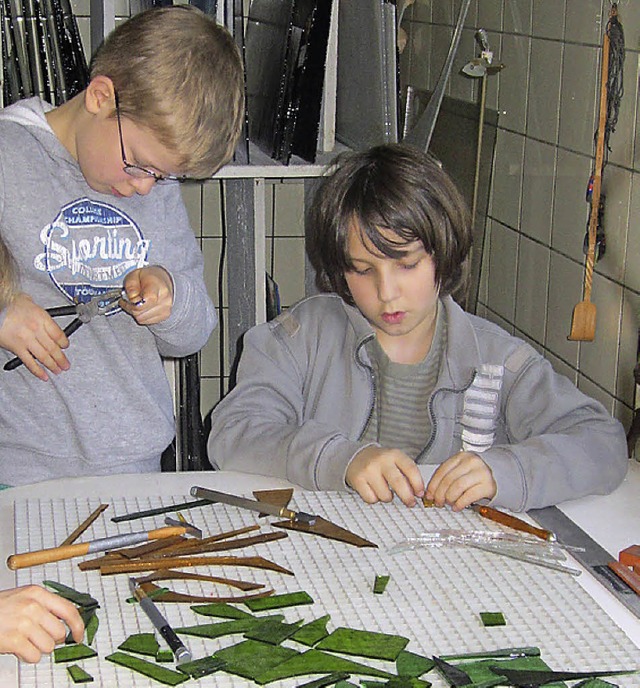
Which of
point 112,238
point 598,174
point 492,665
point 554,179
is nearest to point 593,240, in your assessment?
point 598,174

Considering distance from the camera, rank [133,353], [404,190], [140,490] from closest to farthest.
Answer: [140,490], [404,190], [133,353]

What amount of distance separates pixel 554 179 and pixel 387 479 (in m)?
0.85

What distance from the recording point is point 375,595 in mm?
936

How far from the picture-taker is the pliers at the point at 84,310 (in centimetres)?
140

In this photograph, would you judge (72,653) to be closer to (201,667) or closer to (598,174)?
(201,667)

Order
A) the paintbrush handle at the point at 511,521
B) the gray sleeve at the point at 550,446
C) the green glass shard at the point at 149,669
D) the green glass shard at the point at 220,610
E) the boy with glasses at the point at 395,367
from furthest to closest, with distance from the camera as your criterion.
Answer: the boy with glasses at the point at 395,367, the gray sleeve at the point at 550,446, the paintbrush handle at the point at 511,521, the green glass shard at the point at 220,610, the green glass shard at the point at 149,669

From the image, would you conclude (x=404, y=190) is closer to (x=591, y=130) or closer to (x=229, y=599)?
(x=591, y=130)

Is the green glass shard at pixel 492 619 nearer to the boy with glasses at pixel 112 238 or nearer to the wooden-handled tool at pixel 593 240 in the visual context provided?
the boy with glasses at pixel 112 238

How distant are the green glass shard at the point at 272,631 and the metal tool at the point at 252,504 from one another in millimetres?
217

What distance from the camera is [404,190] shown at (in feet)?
4.70

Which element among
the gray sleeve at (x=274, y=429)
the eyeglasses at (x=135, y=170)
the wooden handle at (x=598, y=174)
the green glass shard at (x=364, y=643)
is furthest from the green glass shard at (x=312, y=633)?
the wooden handle at (x=598, y=174)

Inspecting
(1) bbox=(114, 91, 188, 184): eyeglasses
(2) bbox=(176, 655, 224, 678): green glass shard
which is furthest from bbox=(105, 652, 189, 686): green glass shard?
(1) bbox=(114, 91, 188, 184): eyeglasses

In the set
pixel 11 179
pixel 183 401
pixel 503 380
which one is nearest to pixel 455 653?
pixel 503 380

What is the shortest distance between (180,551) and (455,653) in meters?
0.30
